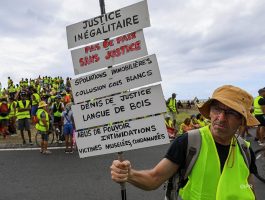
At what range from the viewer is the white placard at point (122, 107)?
1.86 metres

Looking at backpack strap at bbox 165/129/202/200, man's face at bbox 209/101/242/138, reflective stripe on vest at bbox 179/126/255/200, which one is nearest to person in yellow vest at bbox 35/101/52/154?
backpack strap at bbox 165/129/202/200

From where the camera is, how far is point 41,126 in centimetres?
705

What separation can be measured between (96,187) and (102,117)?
3.13 meters

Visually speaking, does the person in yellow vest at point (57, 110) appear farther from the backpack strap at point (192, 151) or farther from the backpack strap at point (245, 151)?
the backpack strap at point (245, 151)

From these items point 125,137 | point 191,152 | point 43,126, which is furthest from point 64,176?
point 191,152

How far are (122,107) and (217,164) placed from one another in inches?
34.4

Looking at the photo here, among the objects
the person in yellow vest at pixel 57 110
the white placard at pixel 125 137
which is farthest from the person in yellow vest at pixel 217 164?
the person in yellow vest at pixel 57 110

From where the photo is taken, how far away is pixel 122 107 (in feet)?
6.22

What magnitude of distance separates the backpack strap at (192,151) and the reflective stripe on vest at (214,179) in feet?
0.08

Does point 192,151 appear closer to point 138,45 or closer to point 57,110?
point 138,45

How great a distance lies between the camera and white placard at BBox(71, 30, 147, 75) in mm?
1894

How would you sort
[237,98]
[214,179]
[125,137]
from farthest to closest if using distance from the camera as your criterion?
[125,137] < [237,98] < [214,179]

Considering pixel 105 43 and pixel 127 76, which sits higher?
pixel 105 43

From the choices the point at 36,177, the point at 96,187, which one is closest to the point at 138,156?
the point at 96,187
